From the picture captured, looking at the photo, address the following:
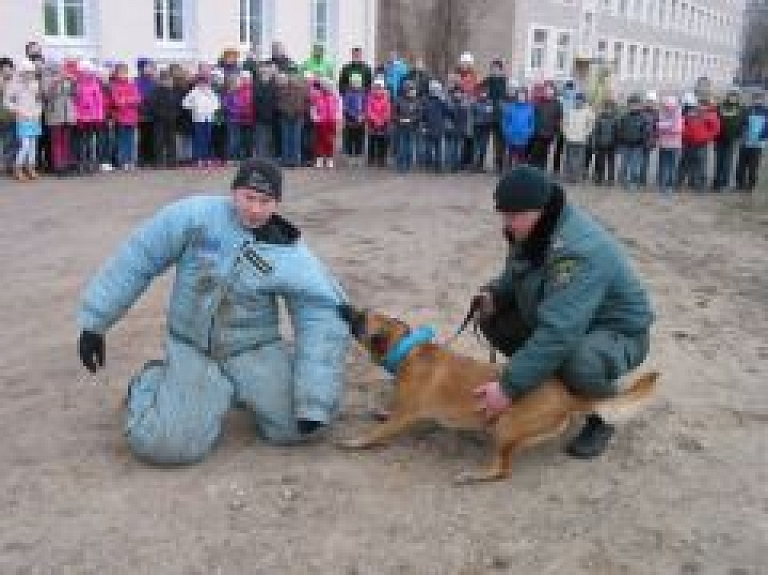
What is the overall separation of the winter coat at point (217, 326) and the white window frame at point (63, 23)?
526 inches

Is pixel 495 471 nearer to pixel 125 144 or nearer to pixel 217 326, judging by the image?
pixel 217 326

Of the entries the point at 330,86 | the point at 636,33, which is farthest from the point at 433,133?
the point at 636,33

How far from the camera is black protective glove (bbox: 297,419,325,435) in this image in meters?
4.57

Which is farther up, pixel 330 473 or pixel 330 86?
pixel 330 86

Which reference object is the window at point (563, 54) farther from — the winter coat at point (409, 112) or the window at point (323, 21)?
the winter coat at point (409, 112)

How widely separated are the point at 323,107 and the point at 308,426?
1038 centimetres

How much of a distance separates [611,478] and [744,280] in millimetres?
4757

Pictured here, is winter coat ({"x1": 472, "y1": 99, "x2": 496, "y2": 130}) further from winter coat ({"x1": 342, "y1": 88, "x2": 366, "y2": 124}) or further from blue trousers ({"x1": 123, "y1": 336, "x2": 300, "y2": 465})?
blue trousers ({"x1": 123, "y1": 336, "x2": 300, "y2": 465})

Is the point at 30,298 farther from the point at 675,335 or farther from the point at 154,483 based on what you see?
the point at 675,335

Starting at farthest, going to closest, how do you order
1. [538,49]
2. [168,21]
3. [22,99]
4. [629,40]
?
[629,40] → [538,49] → [168,21] → [22,99]

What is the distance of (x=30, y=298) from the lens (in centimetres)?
716

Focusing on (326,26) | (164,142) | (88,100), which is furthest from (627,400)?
(326,26)

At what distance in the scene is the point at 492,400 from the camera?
14.1 ft

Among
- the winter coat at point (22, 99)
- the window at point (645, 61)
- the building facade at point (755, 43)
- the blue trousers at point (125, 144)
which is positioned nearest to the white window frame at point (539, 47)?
the window at point (645, 61)
